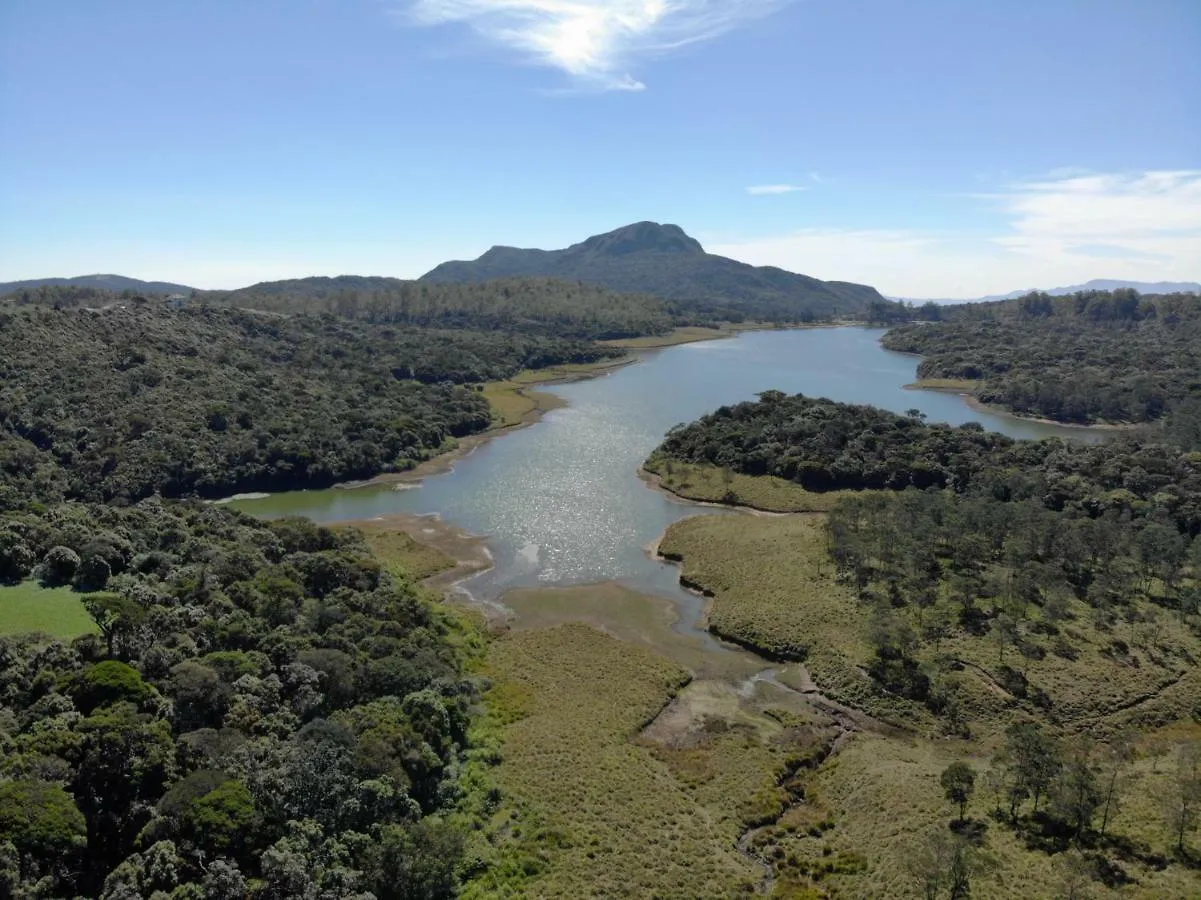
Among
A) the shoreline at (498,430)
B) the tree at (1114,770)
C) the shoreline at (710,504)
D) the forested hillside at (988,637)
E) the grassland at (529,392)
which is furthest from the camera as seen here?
the grassland at (529,392)

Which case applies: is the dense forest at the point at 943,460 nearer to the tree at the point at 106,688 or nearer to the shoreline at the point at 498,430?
the shoreline at the point at 498,430

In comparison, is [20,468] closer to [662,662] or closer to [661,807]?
[662,662]

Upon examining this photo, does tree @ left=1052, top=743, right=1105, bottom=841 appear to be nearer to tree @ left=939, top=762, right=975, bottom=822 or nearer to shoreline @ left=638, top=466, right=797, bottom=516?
tree @ left=939, top=762, right=975, bottom=822

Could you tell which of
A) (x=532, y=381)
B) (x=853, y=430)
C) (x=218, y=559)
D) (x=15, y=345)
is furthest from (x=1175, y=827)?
(x=532, y=381)

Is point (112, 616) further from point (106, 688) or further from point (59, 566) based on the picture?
point (59, 566)

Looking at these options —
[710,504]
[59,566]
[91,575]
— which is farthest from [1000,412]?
[59,566]

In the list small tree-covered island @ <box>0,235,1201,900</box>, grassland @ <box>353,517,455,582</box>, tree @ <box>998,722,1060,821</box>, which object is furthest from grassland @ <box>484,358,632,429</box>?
tree @ <box>998,722,1060,821</box>

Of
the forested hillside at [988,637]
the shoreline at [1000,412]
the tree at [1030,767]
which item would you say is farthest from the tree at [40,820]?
the shoreline at [1000,412]
